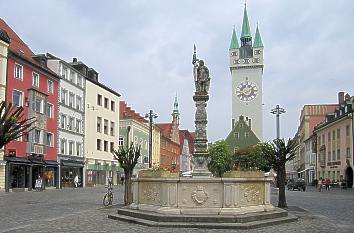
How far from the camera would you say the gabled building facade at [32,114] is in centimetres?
4103

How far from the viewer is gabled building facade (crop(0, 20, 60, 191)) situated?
41.0 metres

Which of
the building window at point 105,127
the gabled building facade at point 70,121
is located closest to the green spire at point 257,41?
the building window at point 105,127

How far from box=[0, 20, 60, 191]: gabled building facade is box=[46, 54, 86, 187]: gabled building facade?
1.45 meters

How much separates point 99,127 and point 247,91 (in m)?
61.4

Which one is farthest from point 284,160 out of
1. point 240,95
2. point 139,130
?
point 240,95

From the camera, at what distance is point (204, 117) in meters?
20.6

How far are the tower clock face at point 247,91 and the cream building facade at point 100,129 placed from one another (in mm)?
53091

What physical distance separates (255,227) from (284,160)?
9.19 metres

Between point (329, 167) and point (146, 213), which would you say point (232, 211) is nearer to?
point (146, 213)

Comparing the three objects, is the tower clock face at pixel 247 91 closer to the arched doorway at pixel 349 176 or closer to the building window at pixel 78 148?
the arched doorway at pixel 349 176

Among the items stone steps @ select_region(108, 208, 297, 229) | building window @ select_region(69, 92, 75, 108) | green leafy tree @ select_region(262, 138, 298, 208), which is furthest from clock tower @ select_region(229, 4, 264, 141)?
stone steps @ select_region(108, 208, 297, 229)

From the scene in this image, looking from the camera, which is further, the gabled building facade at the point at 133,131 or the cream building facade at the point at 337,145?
the gabled building facade at the point at 133,131

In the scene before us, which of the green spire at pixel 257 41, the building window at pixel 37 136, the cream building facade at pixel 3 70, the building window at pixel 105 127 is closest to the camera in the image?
the cream building facade at pixel 3 70

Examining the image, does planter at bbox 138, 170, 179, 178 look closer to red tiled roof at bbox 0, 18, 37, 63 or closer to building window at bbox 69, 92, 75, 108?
red tiled roof at bbox 0, 18, 37, 63
